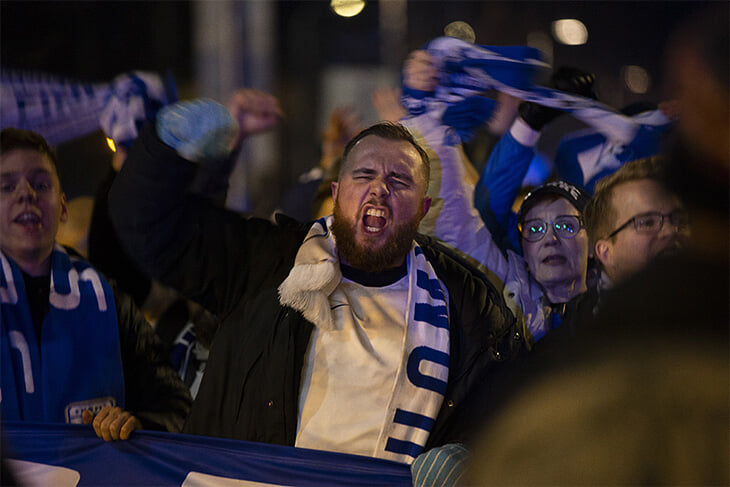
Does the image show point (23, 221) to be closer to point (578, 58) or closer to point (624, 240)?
point (624, 240)

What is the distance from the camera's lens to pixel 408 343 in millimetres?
2703

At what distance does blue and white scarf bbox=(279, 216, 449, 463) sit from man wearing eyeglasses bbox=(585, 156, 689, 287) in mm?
630

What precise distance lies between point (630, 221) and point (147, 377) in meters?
1.99

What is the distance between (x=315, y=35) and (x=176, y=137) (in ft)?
7.97

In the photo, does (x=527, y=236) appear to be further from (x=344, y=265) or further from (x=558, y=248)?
(x=344, y=265)

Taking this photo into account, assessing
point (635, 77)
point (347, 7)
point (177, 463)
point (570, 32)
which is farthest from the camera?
point (570, 32)

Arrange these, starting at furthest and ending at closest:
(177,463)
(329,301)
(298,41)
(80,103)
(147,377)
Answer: (298,41)
(80,103)
(147,377)
(329,301)
(177,463)

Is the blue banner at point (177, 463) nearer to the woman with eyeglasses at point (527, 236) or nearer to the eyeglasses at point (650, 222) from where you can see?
the woman with eyeglasses at point (527, 236)

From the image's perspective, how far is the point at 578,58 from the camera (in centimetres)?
404

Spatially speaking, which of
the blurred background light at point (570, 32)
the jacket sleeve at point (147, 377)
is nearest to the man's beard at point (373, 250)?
the jacket sleeve at point (147, 377)

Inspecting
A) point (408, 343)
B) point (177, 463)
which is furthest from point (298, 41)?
point (177, 463)

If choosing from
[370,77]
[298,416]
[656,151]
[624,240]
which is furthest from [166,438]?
A: [370,77]

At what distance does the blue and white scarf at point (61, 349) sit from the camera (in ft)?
9.73

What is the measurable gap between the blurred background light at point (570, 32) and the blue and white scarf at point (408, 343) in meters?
2.28
